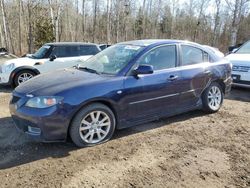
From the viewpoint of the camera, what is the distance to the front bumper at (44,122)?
378cm

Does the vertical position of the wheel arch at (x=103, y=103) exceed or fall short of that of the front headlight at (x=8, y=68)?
it falls short

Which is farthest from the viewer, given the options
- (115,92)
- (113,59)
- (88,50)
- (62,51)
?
(88,50)

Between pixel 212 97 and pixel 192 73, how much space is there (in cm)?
94

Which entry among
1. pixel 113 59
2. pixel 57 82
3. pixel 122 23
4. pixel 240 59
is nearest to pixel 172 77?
pixel 113 59

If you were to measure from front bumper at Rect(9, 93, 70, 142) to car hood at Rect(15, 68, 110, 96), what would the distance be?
0.22 meters

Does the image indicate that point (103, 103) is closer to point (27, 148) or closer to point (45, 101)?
point (45, 101)

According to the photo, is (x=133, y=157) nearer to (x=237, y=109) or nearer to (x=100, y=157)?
(x=100, y=157)

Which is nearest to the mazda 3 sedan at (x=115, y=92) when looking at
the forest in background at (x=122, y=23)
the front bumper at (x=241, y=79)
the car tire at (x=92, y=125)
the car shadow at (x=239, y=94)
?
the car tire at (x=92, y=125)

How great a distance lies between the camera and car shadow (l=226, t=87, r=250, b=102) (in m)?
7.34

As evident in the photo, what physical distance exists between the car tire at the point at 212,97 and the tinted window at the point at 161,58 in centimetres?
118

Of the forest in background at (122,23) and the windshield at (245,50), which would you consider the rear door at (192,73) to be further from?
the forest in background at (122,23)

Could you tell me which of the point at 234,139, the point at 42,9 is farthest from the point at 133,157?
the point at 42,9

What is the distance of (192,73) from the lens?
5258 millimetres

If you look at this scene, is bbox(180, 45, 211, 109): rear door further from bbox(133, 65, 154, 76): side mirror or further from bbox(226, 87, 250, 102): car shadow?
bbox(226, 87, 250, 102): car shadow
